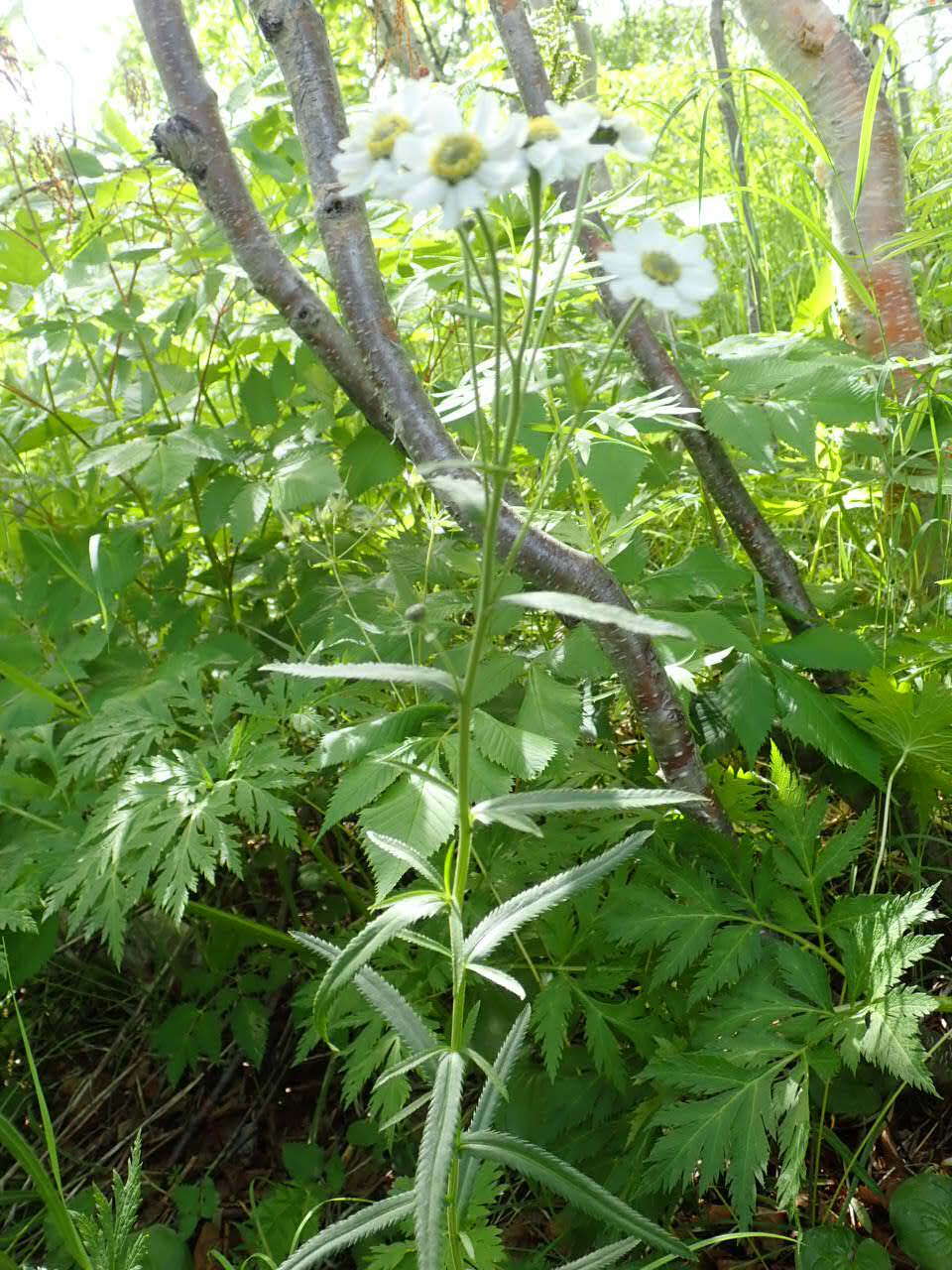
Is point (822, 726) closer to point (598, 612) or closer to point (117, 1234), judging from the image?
point (598, 612)

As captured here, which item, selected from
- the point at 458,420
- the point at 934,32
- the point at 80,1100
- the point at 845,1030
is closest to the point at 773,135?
the point at 934,32

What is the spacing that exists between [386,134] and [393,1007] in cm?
76

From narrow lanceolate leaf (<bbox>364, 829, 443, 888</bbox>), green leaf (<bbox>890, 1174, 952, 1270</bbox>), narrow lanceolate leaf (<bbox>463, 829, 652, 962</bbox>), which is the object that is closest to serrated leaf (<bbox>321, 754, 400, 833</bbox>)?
narrow lanceolate leaf (<bbox>364, 829, 443, 888</bbox>)

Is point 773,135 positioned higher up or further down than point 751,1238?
higher up

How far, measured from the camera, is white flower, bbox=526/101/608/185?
63cm

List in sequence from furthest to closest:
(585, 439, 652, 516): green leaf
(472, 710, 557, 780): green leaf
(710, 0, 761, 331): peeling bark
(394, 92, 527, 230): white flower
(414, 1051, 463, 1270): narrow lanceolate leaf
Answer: (710, 0, 761, 331): peeling bark
(585, 439, 652, 516): green leaf
(472, 710, 557, 780): green leaf
(414, 1051, 463, 1270): narrow lanceolate leaf
(394, 92, 527, 230): white flower

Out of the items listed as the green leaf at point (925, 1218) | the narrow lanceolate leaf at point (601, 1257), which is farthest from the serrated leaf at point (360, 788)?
the green leaf at point (925, 1218)

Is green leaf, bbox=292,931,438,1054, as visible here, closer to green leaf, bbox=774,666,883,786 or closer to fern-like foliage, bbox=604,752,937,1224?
fern-like foliage, bbox=604,752,937,1224

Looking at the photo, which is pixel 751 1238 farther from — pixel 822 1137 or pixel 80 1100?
pixel 80 1100

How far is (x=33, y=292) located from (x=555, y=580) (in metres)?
1.22

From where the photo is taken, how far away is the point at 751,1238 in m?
1.17

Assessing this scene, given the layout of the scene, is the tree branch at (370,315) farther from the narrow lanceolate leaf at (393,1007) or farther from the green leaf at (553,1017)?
the narrow lanceolate leaf at (393,1007)

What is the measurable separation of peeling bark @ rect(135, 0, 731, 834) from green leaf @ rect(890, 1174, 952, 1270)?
0.45 metres

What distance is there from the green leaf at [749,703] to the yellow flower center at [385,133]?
2.75 feet
